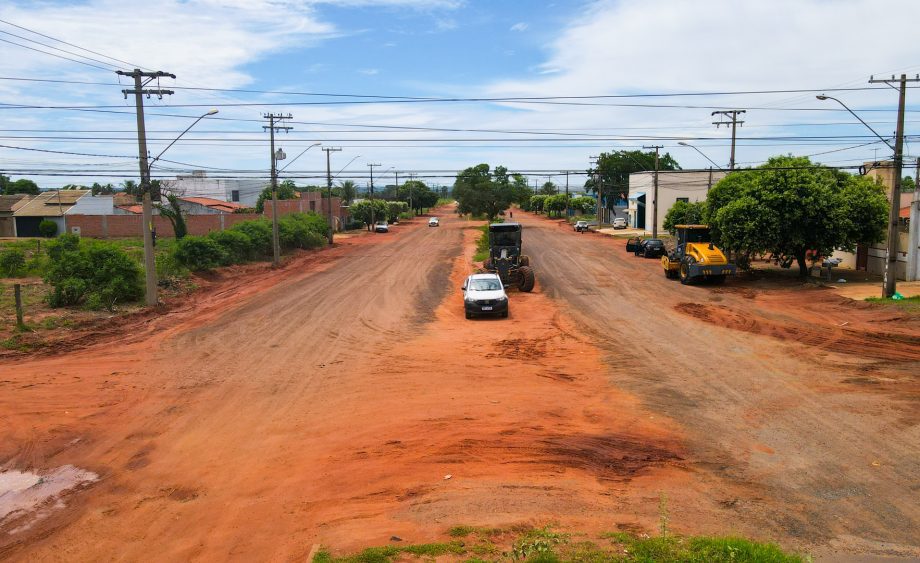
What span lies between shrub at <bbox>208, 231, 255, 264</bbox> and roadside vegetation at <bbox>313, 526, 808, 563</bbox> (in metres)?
33.1

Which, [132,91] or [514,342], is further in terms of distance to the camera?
[132,91]

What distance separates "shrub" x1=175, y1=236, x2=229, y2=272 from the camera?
1358 inches

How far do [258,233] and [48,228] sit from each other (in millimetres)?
32287

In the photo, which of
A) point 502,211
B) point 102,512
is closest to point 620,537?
point 102,512

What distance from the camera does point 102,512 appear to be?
9.27 m

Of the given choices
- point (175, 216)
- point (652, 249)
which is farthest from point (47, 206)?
point (652, 249)

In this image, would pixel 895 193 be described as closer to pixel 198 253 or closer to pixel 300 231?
pixel 198 253

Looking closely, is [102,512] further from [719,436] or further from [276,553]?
[719,436]

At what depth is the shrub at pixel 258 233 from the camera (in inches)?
1711

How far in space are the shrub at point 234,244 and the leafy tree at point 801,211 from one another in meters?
27.9

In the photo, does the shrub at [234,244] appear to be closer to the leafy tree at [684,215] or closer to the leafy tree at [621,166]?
the leafy tree at [684,215]

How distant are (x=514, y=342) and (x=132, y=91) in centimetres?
1704

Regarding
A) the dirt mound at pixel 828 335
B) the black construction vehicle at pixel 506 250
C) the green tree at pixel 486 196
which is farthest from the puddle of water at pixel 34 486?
the green tree at pixel 486 196

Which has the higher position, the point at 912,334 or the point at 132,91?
the point at 132,91
